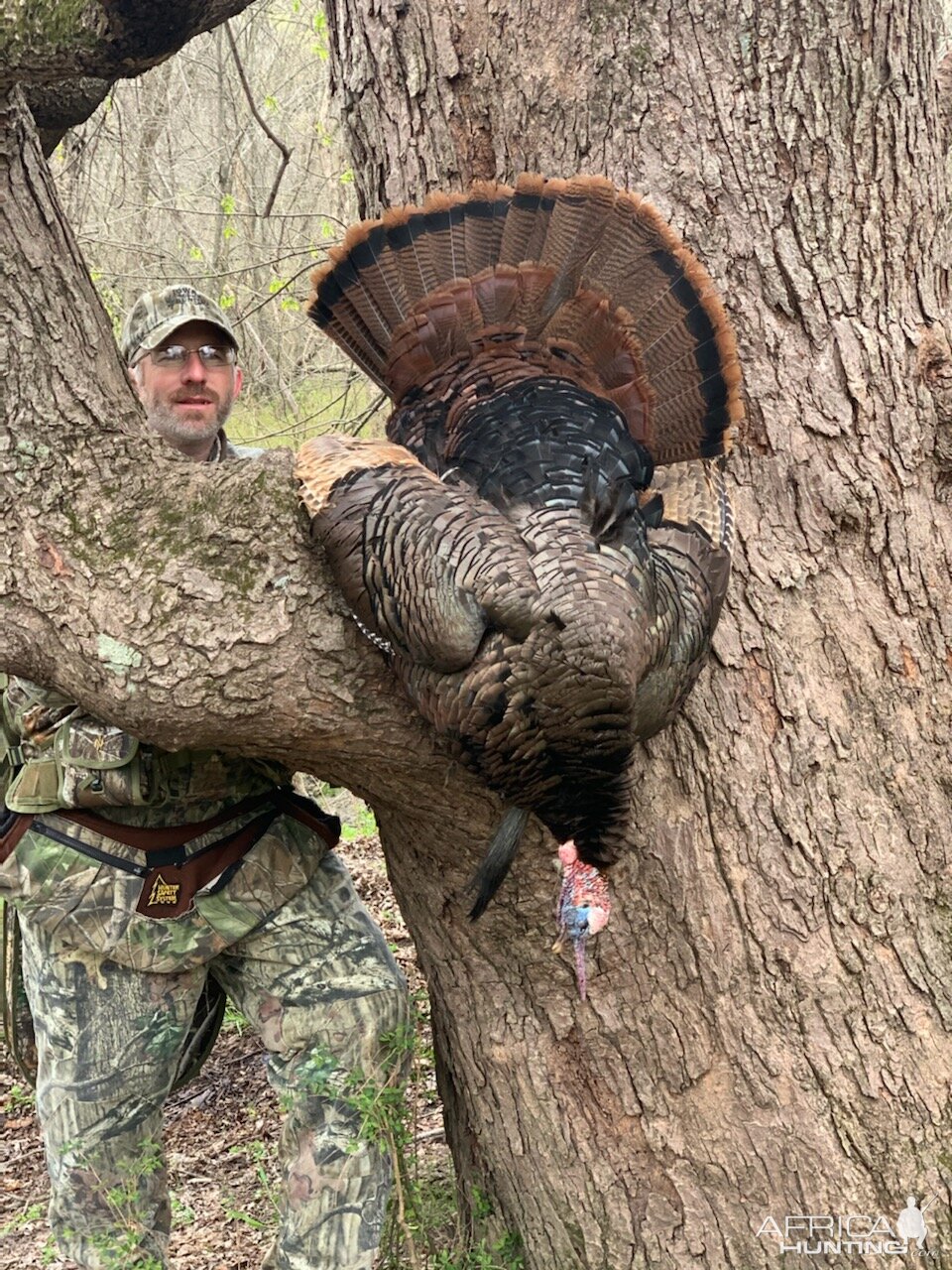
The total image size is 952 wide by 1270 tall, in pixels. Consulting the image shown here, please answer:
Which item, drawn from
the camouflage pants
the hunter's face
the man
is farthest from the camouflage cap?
the camouflage pants

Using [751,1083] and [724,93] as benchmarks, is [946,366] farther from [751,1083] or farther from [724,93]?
[751,1083]

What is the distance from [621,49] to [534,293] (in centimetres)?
79

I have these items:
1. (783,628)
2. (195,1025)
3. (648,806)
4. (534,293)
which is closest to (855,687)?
(783,628)

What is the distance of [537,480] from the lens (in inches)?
107

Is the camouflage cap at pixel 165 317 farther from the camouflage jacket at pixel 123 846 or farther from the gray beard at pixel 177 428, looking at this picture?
the camouflage jacket at pixel 123 846

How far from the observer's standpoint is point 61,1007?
3.59 metres

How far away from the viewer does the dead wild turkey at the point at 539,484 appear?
243 cm

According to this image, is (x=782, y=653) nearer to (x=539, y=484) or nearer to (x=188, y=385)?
(x=539, y=484)

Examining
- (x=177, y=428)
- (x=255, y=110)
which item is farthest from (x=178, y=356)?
(x=255, y=110)

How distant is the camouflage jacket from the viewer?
11.3 feet

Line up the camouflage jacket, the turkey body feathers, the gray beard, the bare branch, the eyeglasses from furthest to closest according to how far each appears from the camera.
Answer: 1. the bare branch
2. the eyeglasses
3. the gray beard
4. the camouflage jacket
5. the turkey body feathers

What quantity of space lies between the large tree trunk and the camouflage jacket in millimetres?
824

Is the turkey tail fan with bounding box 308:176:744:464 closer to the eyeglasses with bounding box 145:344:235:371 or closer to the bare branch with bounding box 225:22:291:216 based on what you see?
the eyeglasses with bounding box 145:344:235:371

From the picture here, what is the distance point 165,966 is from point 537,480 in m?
1.93
